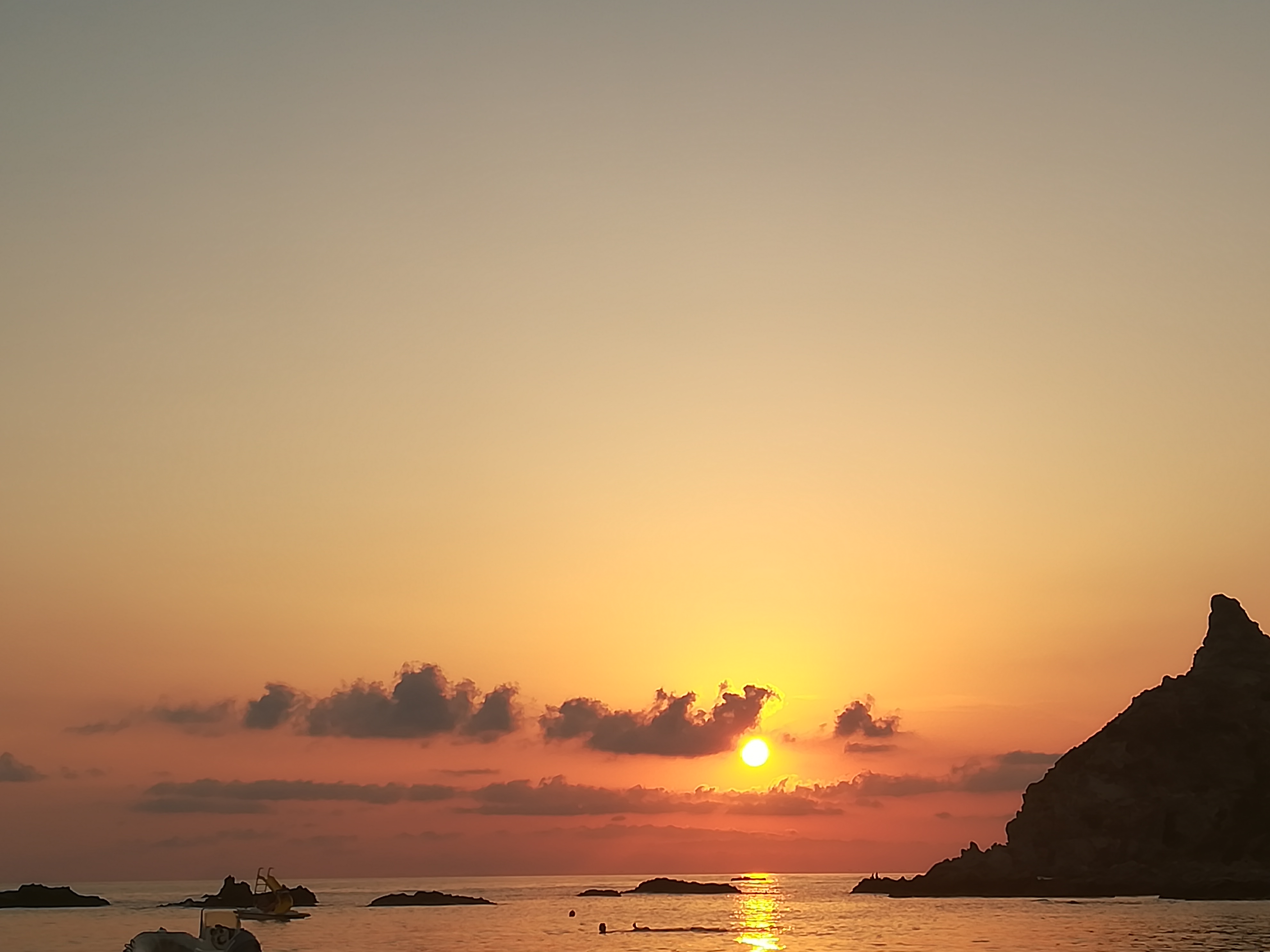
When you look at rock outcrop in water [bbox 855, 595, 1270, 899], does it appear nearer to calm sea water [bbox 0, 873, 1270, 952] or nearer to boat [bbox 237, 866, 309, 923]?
calm sea water [bbox 0, 873, 1270, 952]

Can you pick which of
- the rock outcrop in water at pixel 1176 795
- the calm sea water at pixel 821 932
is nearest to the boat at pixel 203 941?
the calm sea water at pixel 821 932

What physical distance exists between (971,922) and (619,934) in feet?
152

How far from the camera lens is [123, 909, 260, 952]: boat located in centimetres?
7806

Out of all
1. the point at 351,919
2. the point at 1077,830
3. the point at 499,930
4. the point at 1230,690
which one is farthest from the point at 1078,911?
the point at 351,919

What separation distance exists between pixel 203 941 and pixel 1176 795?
153 m

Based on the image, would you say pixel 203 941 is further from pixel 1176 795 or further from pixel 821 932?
pixel 1176 795

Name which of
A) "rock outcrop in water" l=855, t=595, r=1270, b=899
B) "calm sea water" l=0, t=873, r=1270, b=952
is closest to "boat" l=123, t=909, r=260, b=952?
"calm sea water" l=0, t=873, r=1270, b=952

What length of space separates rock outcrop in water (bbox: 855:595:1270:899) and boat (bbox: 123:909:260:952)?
142m

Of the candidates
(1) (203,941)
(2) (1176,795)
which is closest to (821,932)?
(2) (1176,795)

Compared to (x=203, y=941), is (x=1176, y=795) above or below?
above

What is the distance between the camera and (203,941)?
271 ft

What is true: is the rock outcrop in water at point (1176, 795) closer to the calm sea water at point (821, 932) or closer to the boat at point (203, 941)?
the calm sea water at point (821, 932)

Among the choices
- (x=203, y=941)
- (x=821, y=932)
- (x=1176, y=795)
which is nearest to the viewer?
(x=203, y=941)

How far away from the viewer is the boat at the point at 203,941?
78062 millimetres
